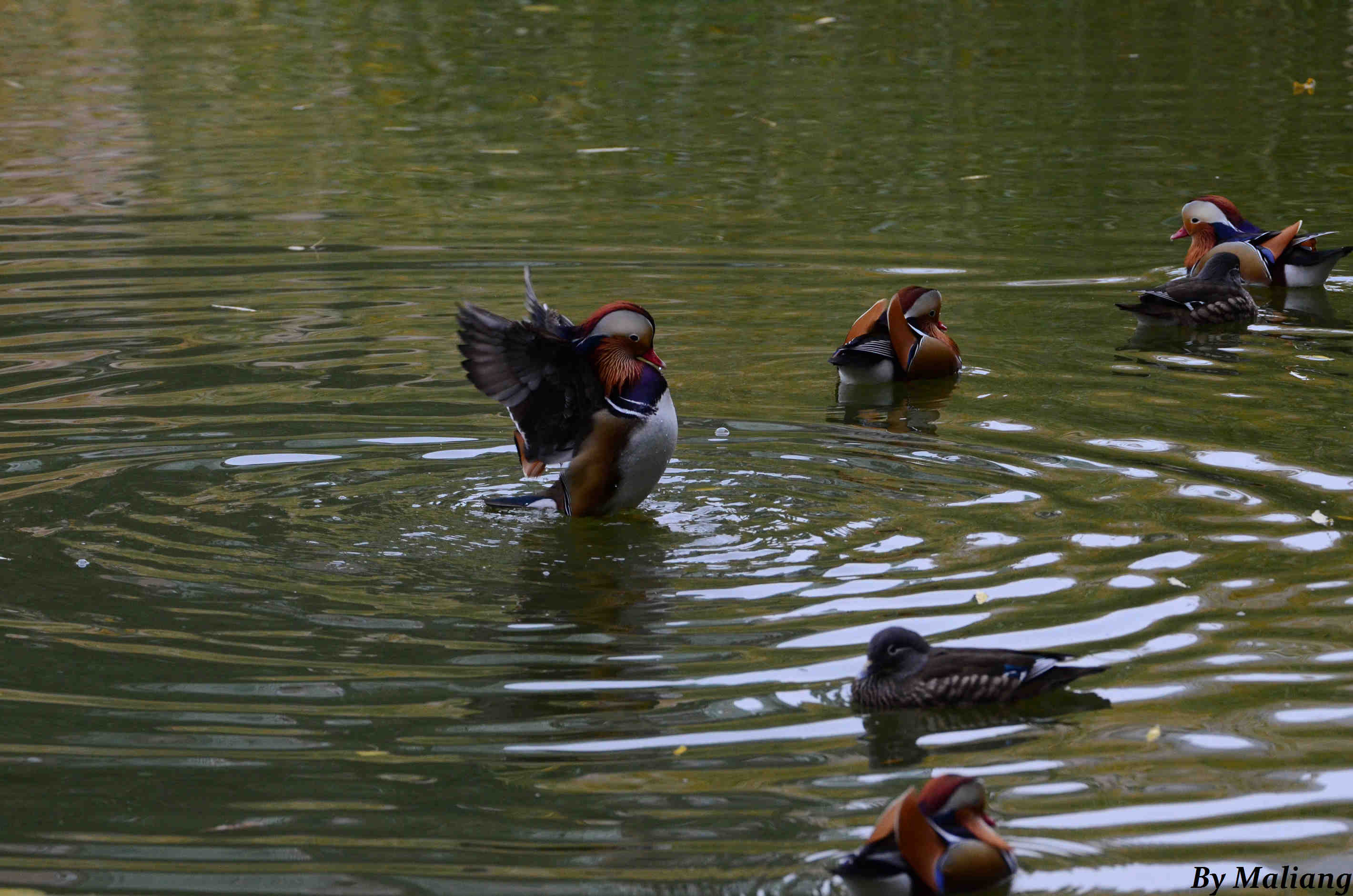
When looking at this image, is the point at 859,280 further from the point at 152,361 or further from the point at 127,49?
the point at 127,49

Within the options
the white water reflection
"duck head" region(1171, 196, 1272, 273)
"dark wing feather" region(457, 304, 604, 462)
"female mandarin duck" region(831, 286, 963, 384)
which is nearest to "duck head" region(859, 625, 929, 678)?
the white water reflection

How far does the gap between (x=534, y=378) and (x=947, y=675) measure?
106 inches

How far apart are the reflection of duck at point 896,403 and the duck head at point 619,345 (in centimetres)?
208

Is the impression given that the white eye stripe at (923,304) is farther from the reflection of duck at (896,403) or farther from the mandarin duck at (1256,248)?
the mandarin duck at (1256,248)

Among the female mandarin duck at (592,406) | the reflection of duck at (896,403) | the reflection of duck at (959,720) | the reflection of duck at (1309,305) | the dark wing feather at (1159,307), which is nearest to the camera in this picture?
the reflection of duck at (959,720)

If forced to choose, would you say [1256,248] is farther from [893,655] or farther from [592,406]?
[893,655]

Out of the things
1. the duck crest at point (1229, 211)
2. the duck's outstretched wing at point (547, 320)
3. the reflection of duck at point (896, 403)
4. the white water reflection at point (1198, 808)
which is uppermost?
the duck's outstretched wing at point (547, 320)

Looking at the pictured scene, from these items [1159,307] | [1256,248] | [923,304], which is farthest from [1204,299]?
[923,304]

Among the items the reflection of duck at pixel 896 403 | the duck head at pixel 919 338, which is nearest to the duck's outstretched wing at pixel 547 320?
the reflection of duck at pixel 896 403

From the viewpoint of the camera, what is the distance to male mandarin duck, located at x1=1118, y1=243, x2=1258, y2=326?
11.1 metres

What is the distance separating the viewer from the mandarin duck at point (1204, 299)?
11125mm

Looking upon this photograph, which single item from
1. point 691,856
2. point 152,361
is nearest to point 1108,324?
point 152,361

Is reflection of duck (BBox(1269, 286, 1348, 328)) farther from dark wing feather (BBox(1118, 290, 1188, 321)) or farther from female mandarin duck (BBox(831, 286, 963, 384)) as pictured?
female mandarin duck (BBox(831, 286, 963, 384))

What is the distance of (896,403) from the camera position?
1001 cm
